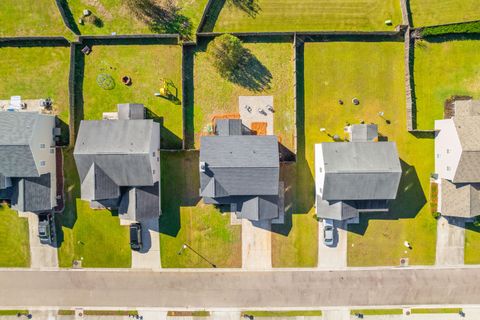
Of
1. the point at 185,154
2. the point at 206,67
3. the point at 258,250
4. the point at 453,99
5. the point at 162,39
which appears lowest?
the point at 258,250

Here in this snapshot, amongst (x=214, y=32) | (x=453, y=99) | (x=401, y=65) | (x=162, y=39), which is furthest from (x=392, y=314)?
(x=162, y=39)

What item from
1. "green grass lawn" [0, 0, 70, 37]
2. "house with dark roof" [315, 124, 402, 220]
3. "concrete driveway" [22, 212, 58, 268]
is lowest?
"concrete driveway" [22, 212, 58, 268]

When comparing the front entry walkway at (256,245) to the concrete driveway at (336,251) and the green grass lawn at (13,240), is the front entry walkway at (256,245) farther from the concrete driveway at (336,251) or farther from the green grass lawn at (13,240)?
the green grass lawn at (13,240)

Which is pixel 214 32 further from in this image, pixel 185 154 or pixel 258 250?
pixel 258 250

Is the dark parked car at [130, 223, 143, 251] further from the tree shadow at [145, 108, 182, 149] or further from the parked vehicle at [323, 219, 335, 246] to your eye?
the parked vehicle at [323, 219, 335, 246]

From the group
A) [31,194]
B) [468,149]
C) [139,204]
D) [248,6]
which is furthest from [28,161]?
[468,149]

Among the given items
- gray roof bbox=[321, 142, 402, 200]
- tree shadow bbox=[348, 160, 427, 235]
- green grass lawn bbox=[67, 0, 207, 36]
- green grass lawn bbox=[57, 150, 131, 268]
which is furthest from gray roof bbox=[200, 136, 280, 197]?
green grass lawn bbox=[67, 0, 207, 36]
